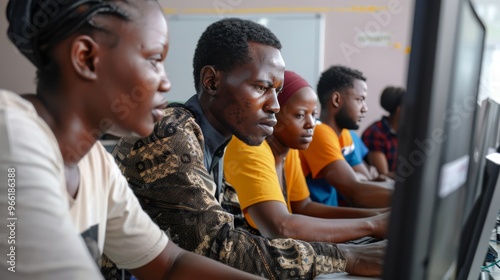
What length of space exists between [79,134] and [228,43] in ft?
2.24

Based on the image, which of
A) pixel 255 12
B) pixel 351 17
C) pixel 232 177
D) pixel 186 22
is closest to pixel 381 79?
pixel 351 17

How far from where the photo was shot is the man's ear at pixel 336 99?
2.58 m

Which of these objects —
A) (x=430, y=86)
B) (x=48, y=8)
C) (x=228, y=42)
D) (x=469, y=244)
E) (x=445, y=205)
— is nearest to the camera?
(x=430, y=86)

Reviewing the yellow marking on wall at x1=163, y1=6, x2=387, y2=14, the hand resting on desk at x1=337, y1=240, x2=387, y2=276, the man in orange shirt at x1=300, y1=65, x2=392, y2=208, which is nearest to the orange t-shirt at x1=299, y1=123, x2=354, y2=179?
the man in orange shirt at x1=300, y1=65, x2=392, y2=208

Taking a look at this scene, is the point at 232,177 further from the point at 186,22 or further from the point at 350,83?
the point at 186,22

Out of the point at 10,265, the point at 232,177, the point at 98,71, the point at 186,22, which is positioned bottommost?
the point at 232,177

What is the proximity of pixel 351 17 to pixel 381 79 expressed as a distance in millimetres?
557

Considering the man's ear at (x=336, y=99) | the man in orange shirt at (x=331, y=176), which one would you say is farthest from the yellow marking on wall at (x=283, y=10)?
the man in orange shirt at (x=331, y=176)

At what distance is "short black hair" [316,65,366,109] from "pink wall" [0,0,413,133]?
1.80 metres

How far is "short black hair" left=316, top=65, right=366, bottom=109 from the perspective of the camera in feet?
8.62

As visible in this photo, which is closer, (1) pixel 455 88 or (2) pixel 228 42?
(1) pixel 455 88

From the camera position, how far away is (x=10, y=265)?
54cm

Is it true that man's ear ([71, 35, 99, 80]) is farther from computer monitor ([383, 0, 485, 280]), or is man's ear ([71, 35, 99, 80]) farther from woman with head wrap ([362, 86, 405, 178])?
woman with head wrap ([362, 86, 405, 178])

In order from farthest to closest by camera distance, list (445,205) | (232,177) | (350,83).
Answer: (350,83) → (232,177) → (445,205)
